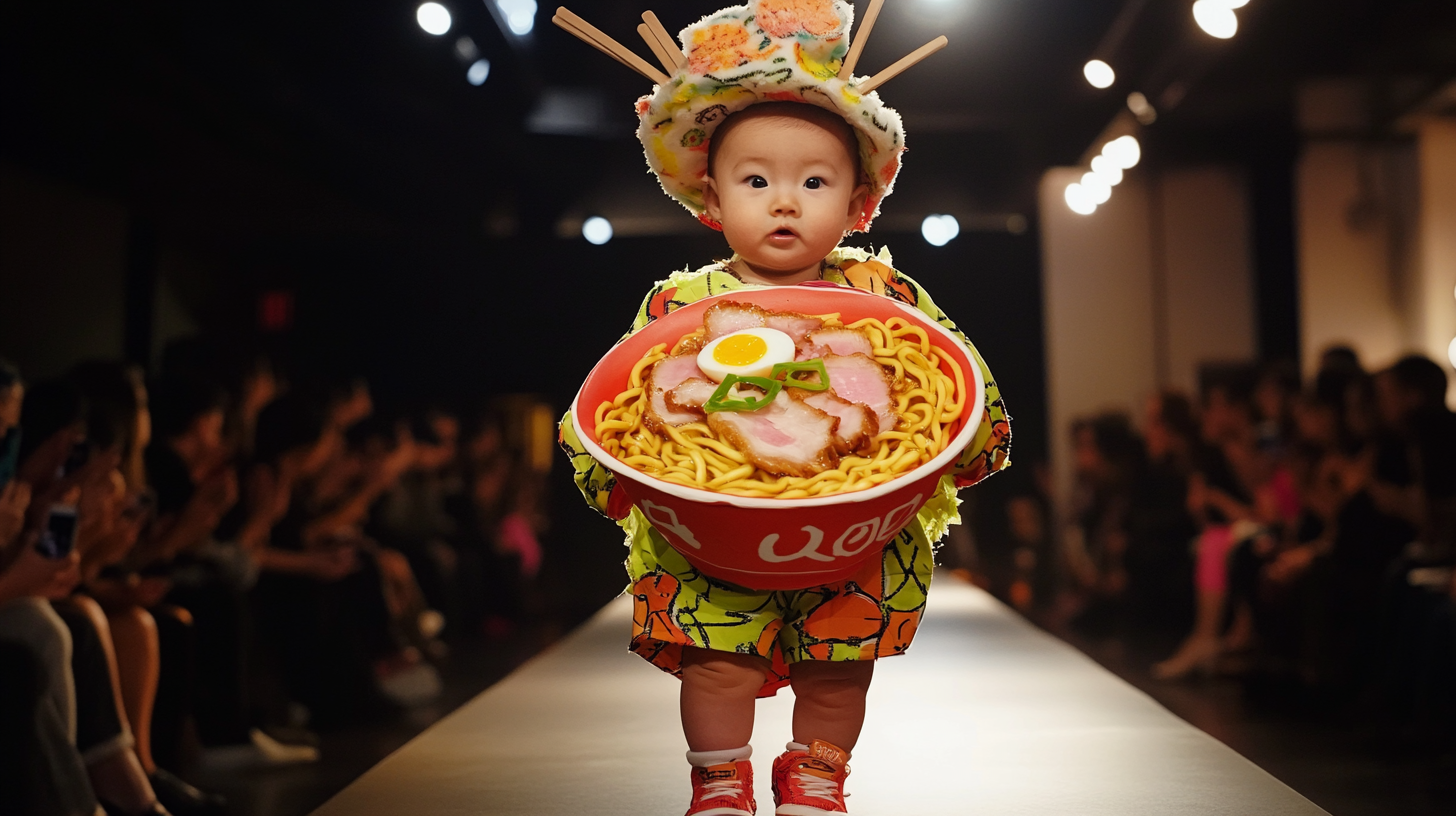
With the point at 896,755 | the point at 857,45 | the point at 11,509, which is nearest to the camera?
the point at 857,45

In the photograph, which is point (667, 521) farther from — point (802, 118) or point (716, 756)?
point (802, 118)

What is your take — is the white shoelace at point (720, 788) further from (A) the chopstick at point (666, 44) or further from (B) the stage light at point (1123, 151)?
(B) the stage light at point (1123, 151)

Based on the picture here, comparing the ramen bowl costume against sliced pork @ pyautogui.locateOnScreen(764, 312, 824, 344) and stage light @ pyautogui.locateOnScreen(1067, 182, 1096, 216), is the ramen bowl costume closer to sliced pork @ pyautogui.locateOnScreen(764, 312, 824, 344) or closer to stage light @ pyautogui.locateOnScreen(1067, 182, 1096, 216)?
sliced pork @ pyautogui.locateOnScreen(764, 312, 824, 344)

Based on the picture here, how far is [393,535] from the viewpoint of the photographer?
5.12m

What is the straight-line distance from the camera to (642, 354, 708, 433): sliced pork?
1.31 m

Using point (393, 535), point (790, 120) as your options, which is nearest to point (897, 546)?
point (790, 120)

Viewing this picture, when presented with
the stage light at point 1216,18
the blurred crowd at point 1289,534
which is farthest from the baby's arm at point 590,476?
the stage light at point 1216,18

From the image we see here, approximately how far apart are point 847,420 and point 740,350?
0.44ft

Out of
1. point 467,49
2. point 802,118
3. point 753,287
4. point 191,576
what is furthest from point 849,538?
point 467,49

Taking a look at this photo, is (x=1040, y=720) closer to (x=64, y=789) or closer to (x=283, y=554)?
(x=64, y=789)

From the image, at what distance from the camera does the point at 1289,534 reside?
4.28 meters

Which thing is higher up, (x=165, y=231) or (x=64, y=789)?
(x=165, y=231)

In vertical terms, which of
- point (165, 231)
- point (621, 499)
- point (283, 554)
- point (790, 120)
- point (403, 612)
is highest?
point (165, 231)

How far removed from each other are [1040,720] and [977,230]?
3.67 m
